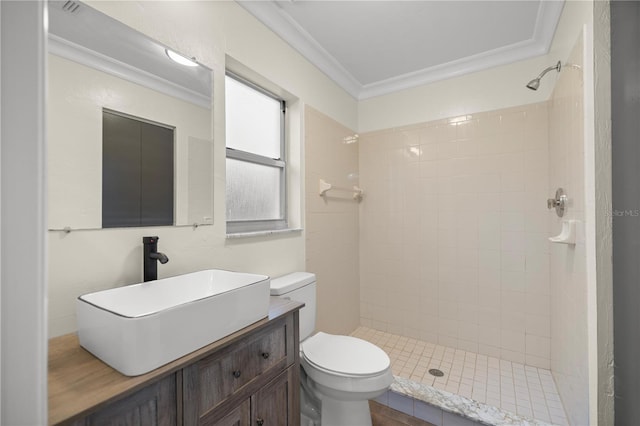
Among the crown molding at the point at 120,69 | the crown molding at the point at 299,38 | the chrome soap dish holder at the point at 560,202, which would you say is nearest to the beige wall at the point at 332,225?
the crown molding at the point at 299,38

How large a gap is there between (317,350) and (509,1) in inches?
92.5

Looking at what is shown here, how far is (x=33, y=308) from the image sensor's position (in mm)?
A: 440

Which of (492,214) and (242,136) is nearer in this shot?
(242,136)

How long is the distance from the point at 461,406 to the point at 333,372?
0.83 m

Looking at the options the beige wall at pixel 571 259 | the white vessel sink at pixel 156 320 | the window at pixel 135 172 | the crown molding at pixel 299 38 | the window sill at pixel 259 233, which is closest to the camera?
the white vessel sink at pixel 156 320

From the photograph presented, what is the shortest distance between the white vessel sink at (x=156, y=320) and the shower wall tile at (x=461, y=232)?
1.87 meters

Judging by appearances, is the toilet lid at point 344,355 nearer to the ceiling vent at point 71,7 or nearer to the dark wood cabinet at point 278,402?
the dark wood cabinet at point 278,402

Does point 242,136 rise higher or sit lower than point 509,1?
lower

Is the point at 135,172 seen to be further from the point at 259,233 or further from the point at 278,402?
the point at 278,402

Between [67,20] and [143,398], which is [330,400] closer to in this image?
[143,398]

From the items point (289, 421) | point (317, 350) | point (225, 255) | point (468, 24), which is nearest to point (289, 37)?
point (468, 24)

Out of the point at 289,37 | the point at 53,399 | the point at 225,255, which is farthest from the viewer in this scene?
the point at 289,37

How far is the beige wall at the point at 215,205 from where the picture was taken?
957 millimetres

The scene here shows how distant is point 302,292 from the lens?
5.69ft
